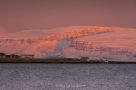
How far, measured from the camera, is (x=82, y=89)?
137 ft

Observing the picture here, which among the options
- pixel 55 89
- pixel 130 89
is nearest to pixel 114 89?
pixel 130 89

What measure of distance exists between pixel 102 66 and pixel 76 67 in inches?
185

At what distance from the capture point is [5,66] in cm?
8456

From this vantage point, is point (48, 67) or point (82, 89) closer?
point (82, 89)

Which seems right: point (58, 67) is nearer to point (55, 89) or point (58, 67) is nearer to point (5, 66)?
point (5, 66)

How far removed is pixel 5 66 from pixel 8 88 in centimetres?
4399

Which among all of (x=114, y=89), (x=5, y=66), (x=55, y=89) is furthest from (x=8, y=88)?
(x=5, y=66)

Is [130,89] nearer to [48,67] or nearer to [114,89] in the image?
[114,89]

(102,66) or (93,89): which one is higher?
(93,89)

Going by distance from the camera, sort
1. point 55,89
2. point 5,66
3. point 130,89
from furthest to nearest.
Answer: point 5,66 < point 55,89 < point 130,89

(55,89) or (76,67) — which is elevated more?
(55,89)

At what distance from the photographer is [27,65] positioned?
86000 mm

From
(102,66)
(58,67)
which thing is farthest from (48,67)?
(102,66)

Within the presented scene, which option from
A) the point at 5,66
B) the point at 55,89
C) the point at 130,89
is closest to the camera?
the point at 130,89
